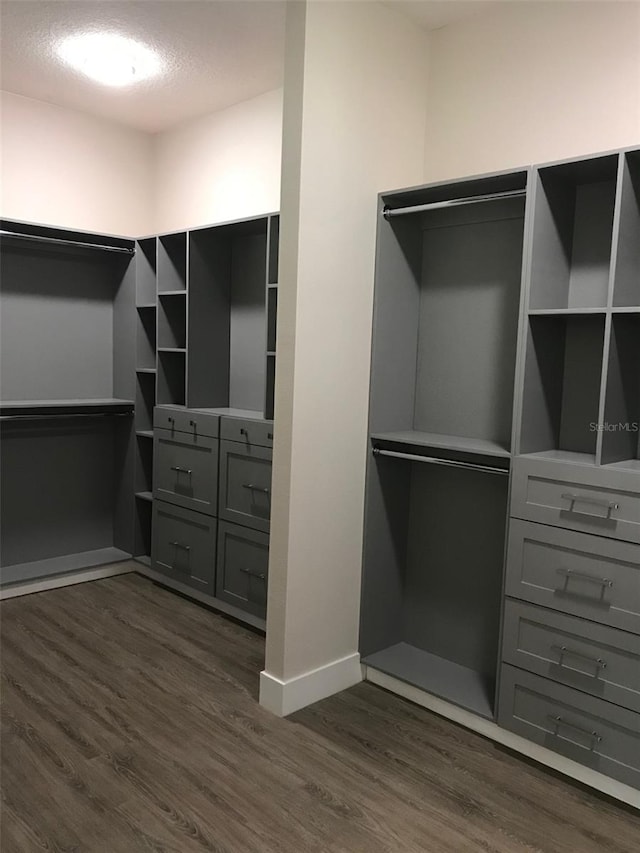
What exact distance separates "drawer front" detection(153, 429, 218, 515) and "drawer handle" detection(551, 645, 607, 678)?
1955 mm

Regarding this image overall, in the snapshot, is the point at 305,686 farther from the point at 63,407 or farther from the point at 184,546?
the point at 63,407

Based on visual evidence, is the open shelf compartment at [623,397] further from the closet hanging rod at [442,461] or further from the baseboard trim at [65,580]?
the baseboard trim at [65,580]

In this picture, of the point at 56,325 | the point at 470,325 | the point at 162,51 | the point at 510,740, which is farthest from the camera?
the point at 56,325

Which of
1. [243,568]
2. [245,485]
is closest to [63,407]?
[245,485]

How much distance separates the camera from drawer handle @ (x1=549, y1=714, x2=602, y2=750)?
7.38ft

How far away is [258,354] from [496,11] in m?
1.99

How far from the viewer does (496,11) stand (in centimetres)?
278

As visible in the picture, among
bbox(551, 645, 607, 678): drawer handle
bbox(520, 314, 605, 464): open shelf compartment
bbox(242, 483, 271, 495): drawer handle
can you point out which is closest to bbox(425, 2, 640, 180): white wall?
bbox(520, 314, 605, 464): open shelf compartment

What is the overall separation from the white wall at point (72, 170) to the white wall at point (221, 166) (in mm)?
154

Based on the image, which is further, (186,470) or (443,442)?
(186,470)

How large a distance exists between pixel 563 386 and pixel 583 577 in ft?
2.40

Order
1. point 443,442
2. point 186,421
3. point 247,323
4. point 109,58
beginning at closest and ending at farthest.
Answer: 1. point 443,442
2. point 109,58
3. point 186,421
4. point 247,323

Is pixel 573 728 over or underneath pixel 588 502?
underneath

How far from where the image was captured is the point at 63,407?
157 inches
